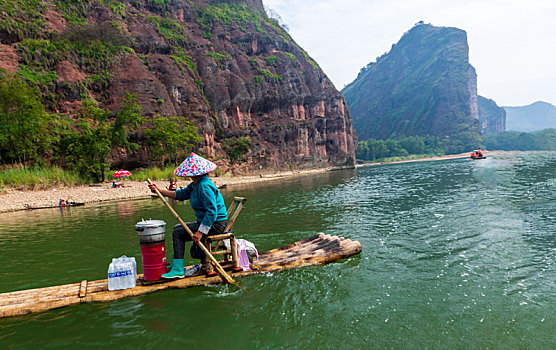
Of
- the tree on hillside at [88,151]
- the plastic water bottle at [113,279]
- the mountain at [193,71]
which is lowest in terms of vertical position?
the plastic water bottle at [113,279]

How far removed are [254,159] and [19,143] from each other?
141 ft

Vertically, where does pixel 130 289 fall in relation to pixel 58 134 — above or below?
below

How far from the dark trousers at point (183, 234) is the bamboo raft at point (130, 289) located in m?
0.58

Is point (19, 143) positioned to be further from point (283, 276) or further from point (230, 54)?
point (230, 54)

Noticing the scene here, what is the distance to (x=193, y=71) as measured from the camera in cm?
6381

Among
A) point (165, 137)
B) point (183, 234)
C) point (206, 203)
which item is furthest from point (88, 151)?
point (206, 203)

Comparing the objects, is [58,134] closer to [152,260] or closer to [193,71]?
[193,71]

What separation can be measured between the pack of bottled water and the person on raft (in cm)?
59

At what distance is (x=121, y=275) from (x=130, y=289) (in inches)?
12.7

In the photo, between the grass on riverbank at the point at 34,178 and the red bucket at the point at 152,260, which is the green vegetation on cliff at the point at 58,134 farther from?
the red bucket at the point at 152,260

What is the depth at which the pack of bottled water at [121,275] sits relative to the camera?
5723mm

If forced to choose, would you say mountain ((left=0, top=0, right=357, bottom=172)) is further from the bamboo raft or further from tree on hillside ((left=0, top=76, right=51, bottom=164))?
the bamboo raft

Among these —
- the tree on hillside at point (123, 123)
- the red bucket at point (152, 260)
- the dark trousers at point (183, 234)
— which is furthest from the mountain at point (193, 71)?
the red bucket at point (152, 260)

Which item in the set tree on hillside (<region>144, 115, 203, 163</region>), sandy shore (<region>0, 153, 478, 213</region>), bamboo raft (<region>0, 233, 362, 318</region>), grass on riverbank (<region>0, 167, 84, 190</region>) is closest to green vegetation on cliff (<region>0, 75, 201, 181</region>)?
tree on hillside (<region>144, 115, 203, 163</region>)
